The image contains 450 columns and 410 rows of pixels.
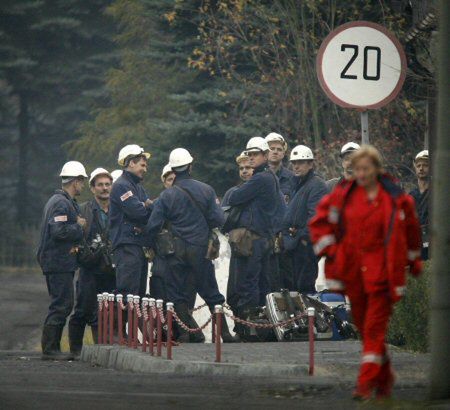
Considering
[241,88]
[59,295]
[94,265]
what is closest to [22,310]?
[241,88]

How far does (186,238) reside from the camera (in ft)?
63.0

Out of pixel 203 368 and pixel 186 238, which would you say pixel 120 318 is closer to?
pixel 186 238

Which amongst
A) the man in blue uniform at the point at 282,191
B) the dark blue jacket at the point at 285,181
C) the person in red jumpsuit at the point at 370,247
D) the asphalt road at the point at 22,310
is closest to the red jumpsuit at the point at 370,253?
the person in red jumpsuit at the point at 370,247

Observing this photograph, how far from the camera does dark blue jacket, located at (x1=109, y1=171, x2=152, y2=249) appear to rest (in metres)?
19.3

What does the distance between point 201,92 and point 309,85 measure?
7520 mm

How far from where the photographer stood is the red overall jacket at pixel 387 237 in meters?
11.2

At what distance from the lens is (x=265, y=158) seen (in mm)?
19656

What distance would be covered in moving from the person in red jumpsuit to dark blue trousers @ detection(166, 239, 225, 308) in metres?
7.66

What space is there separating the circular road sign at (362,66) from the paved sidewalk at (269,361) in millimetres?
2101

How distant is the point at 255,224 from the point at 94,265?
1841 mm

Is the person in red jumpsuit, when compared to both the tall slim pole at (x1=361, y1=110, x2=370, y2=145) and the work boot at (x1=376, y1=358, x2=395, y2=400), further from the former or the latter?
the tall slim pole at (x1=361, y1=110, x2=370, y2=145)

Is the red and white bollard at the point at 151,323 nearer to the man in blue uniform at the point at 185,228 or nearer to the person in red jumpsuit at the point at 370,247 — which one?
the man in blue uniform at the point at 185,228

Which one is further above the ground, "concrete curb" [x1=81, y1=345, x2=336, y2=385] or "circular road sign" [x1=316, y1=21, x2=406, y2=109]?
"circular road sign" [x1=316, y1=21, x2=406, y2=109]

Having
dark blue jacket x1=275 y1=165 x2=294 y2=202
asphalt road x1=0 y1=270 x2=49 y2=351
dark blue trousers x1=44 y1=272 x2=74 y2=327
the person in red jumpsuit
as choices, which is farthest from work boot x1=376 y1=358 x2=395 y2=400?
asphalt road x1=0 y1=270 x2=49 y2=351
